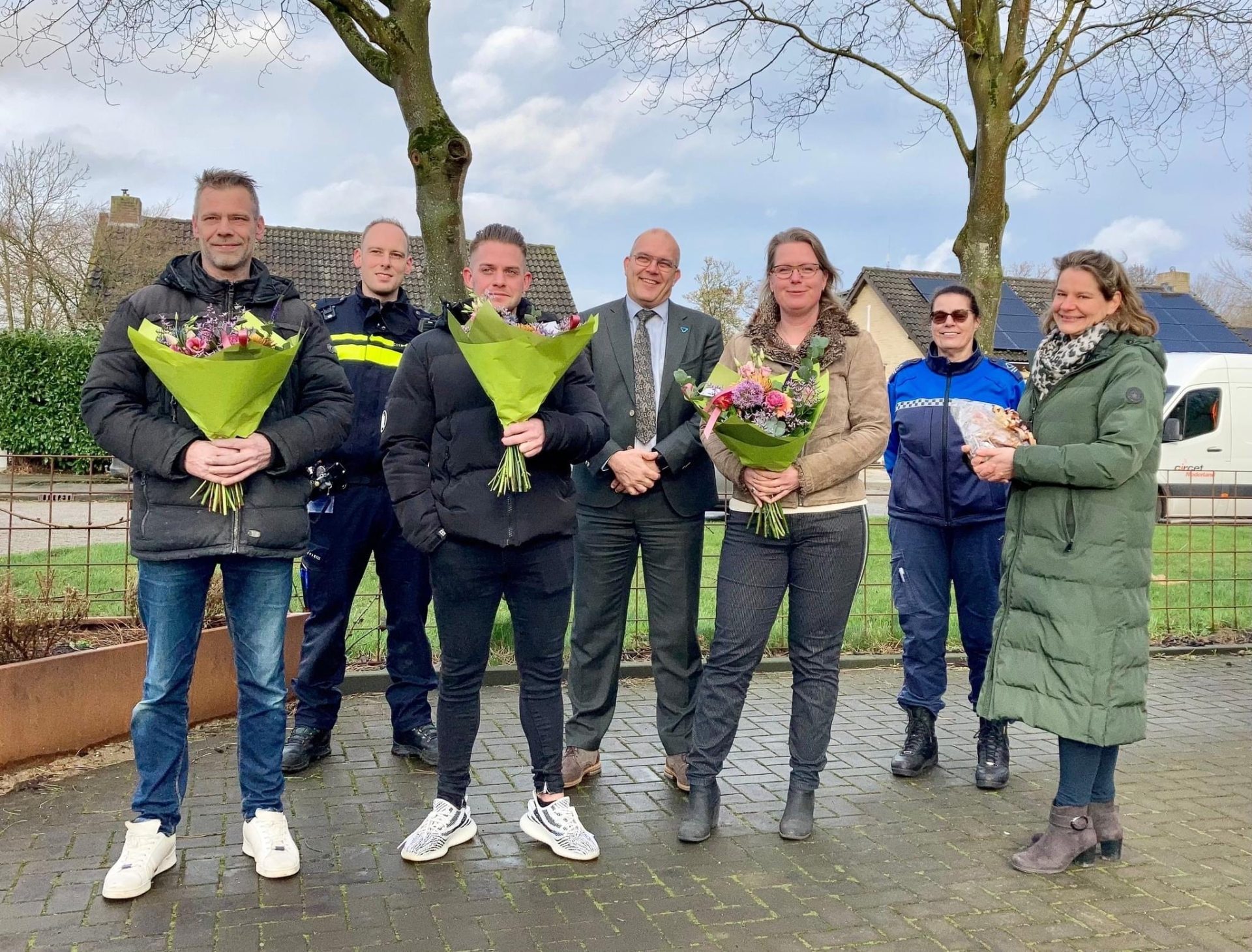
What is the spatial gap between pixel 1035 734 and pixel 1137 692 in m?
2.05

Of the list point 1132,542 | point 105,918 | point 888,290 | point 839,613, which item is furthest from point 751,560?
point 888,290

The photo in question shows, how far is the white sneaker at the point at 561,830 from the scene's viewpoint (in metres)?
4.08

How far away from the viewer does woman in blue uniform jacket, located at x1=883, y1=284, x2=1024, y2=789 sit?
5.12 meters

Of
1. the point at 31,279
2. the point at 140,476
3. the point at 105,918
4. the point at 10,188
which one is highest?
the point at 10,188

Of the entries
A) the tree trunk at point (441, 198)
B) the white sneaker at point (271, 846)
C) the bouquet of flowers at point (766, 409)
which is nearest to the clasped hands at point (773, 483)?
the bouquet of flowers at point (766, 409)

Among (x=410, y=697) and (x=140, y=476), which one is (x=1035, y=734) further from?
(x=140, y=476)

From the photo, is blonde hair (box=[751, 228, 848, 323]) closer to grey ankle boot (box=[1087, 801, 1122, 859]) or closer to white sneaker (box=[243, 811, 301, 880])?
grey ankle boot (box=[1087, 801, 1122, 859])

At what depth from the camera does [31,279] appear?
81.1ft

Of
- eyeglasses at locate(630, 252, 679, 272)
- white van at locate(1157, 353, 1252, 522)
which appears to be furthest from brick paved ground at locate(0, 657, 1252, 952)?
white van at locate(1157, 353, 1252, 522)

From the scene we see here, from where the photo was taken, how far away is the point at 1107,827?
13.8 ft

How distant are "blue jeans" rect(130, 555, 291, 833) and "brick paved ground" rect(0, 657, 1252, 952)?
30 cm

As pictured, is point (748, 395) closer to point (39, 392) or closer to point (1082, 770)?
point (1082, 770)

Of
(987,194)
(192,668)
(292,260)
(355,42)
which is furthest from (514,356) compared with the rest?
(292,260)

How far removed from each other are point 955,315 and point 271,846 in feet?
12.1
